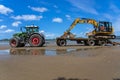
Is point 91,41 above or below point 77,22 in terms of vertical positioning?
below

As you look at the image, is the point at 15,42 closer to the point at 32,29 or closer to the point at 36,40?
the point at 32,29

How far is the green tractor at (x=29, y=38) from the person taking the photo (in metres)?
26.2

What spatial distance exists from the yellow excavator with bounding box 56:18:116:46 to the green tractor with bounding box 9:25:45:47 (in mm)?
3227

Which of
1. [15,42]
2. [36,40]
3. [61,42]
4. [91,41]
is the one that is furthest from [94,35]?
[15,42]

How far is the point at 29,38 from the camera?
86.7ft

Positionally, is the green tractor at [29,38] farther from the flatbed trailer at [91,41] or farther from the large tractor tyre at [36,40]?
the flatbed trailer at [91,41]

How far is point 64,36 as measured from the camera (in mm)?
29625

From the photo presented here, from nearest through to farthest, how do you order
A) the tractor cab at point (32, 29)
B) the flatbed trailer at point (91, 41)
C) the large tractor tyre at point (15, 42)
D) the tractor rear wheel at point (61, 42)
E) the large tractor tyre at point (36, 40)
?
the large tractor tyre at point (36, 40) → the large tractor tyre at point (15, 42) → the tractor cab at point (32, 29) → the flatbed trailer at point (91, 41) → the tractor rear wheel at point (61, 42)

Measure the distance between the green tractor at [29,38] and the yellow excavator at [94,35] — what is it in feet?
10.6

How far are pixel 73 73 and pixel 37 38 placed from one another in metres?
18.4

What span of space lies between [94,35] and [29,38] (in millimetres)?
7876

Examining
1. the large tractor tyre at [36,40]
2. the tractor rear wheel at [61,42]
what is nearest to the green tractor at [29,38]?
the large tractor tyre at [36,40]

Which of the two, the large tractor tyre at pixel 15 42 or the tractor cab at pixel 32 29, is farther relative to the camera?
the tractor cab at pixel 32 29

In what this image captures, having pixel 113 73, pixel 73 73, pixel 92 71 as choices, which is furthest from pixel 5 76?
pixel 113 73
